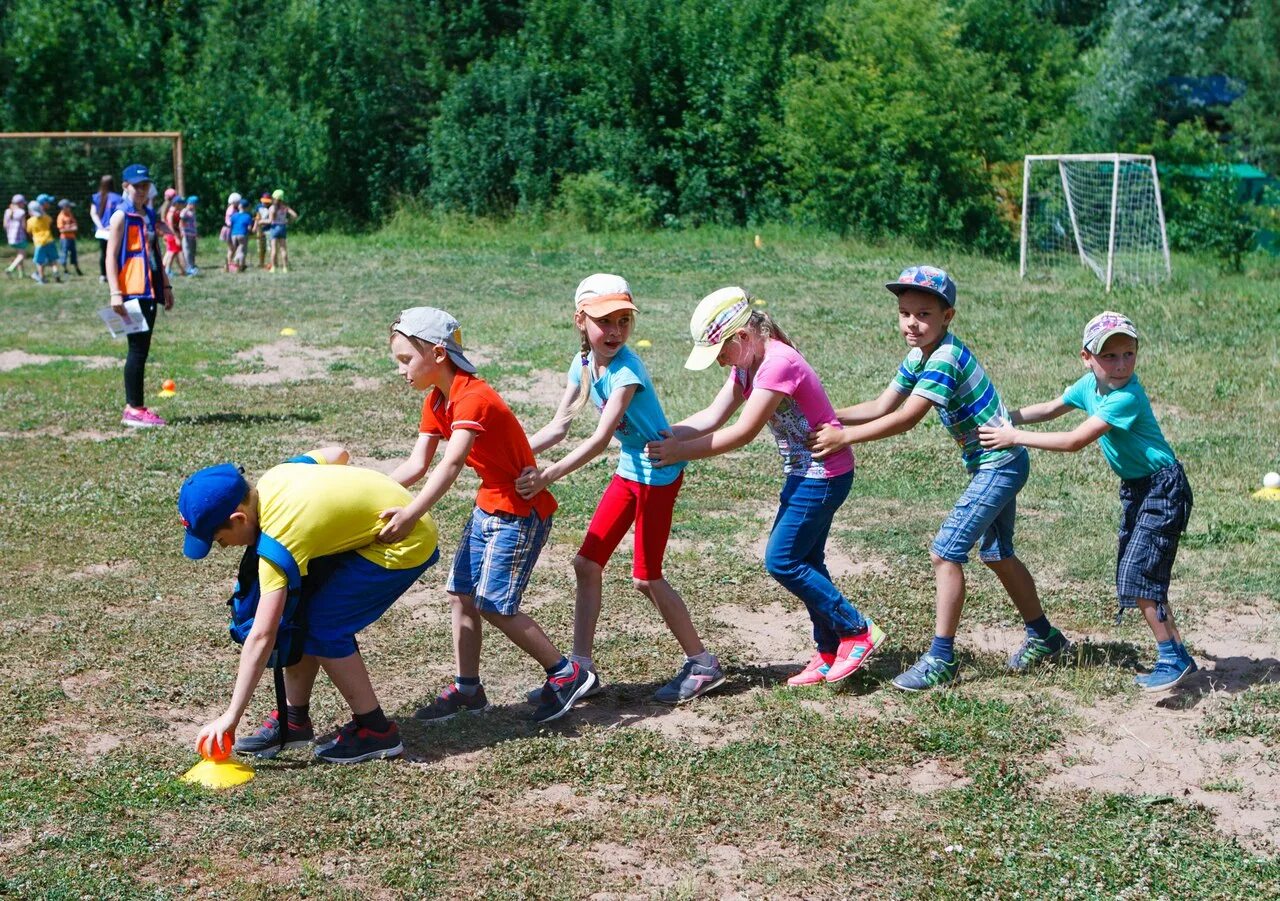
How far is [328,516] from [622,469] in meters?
1.36

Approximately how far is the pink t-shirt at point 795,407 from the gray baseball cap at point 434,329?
1146 mm

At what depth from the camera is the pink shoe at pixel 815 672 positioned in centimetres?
579

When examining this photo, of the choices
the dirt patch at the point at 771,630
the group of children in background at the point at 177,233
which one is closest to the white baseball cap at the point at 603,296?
the dirt patch at the point at 771,630

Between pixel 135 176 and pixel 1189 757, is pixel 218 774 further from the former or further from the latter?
pixel 135 176

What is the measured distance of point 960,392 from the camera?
217 inches

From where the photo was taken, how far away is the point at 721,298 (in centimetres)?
539

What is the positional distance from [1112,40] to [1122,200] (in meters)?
16.6

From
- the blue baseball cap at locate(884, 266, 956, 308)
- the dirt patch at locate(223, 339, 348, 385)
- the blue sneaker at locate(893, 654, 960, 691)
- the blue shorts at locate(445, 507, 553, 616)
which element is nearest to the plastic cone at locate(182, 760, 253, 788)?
the blue shorts at locate(445, 507, 553, 616)

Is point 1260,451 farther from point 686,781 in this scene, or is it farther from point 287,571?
point 287,571

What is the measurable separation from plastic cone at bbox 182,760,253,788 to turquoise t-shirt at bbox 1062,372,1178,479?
11.8 ft

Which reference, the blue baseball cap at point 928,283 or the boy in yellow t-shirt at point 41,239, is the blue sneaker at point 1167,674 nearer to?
the blue baseball cap at point 928,283

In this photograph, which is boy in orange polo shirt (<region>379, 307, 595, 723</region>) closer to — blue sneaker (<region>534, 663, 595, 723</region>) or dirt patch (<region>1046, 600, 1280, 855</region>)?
blue sneaker (<region>534, 663, 595, 723</region>)

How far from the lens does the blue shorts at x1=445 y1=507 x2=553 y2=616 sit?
523 centimetres

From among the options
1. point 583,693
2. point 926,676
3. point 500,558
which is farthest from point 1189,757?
point 500,558
